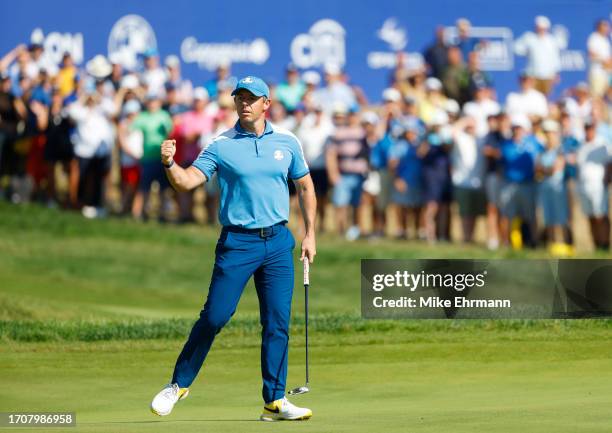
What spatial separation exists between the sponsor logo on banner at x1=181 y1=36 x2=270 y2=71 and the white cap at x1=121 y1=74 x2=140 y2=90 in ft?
3.09

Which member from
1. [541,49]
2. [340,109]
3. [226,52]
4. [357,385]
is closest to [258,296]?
[357,385]

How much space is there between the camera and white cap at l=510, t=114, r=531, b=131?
65.7 feet

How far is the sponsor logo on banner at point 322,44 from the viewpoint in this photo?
72.0 ft

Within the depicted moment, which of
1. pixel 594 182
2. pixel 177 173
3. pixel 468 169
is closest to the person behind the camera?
pixel 177 173

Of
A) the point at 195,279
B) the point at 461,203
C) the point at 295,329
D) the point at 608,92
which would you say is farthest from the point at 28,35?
the point at 295,329

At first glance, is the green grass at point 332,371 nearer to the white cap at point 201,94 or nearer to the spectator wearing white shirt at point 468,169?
the spectator wearing white shirt at point 468,169

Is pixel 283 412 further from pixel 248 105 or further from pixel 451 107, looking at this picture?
pixel 451 107

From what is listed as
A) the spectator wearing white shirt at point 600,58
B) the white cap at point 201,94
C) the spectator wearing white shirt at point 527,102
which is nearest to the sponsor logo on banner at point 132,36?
the white cap at point 201,94

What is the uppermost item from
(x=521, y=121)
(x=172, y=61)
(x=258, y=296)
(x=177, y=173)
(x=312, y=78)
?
(x=172, y=61)

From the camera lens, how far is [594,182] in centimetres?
1995

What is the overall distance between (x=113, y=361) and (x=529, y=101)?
1139 centimetres

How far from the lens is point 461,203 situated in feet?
68.9

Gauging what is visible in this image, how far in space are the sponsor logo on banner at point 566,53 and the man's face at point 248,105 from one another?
14.0m

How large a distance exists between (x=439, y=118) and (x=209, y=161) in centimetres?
1307
